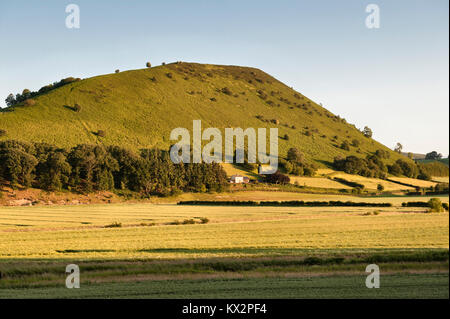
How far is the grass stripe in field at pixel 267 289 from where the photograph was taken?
50.1ft

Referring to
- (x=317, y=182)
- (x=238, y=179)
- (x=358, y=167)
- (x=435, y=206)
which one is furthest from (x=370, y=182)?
(x=435, y=206)

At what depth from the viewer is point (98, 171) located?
85062mm

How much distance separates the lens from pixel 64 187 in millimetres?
81750

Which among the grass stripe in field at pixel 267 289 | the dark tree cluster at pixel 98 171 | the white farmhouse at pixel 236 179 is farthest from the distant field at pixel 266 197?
the grass stripe in field at pixel 267 289

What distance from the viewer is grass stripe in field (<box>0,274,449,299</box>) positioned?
15273 millimetres

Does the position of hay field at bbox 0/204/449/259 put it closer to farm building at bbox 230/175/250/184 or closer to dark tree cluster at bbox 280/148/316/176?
farm building at bbox 230/175/250/184

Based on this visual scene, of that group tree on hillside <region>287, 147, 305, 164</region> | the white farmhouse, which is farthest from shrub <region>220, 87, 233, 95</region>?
the white farmhouse

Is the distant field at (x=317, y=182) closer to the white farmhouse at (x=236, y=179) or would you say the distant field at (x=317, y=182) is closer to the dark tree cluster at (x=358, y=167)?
the white farmhouse at (x=236, y=179)

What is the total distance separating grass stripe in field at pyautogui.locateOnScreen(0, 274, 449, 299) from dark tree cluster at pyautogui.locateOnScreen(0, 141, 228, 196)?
6701 centimetres

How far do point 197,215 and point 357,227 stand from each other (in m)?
23.1

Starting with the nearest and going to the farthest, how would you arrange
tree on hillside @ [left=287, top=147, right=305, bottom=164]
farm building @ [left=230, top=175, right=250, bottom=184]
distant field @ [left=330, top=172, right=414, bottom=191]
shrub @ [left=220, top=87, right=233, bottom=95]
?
farm building @ [left=230, top=175, right=250, bottom=184] < distant field @ [left=330, top=172, right=414, bottom=191] < tree on hillside @ [left=287, top=147, right=305, bottom=164] < shrub @ [left=220, top=87, right=233, bottom=95]

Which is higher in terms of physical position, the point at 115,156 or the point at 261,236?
the point at 115,156

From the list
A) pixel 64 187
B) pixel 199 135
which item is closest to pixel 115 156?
pixel 64 187
